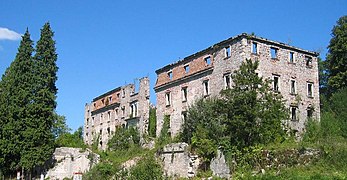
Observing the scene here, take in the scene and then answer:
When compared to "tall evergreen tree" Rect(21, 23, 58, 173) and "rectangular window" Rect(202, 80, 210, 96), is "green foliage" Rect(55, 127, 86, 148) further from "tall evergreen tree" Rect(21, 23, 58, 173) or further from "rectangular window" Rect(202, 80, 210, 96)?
"rectangular window" Rect(202, 80, 210, 96)

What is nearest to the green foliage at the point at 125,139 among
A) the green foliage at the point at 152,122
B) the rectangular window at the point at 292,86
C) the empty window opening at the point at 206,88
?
the green foliage at the point at 152,122

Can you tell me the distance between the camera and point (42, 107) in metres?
34.6

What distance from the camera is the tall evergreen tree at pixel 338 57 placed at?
39688 millimetres

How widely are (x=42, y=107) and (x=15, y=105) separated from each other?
215 centimetres

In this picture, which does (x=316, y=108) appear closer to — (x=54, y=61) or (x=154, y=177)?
(x=154, y=177)

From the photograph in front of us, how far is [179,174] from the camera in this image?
Result: 93.9 feet

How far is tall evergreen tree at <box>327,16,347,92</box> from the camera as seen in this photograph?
3969cm

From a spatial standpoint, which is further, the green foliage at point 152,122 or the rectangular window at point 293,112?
the green foliage at point 152,122

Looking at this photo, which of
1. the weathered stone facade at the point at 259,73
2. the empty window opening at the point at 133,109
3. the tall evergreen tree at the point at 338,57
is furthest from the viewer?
the empty window opening at the point at 133,109

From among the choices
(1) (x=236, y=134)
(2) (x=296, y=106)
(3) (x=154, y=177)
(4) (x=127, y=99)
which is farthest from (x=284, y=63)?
(4) (x=127, y=99)

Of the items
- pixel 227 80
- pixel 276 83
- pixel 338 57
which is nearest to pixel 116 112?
pixel 227 80

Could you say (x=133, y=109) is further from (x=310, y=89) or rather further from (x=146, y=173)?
(x=146, y=173)

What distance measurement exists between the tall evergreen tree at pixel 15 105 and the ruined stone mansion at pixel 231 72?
40.6 ft

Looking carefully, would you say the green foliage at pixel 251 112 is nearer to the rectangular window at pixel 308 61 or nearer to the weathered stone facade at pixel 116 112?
the rectangular window at pixel 308 61
